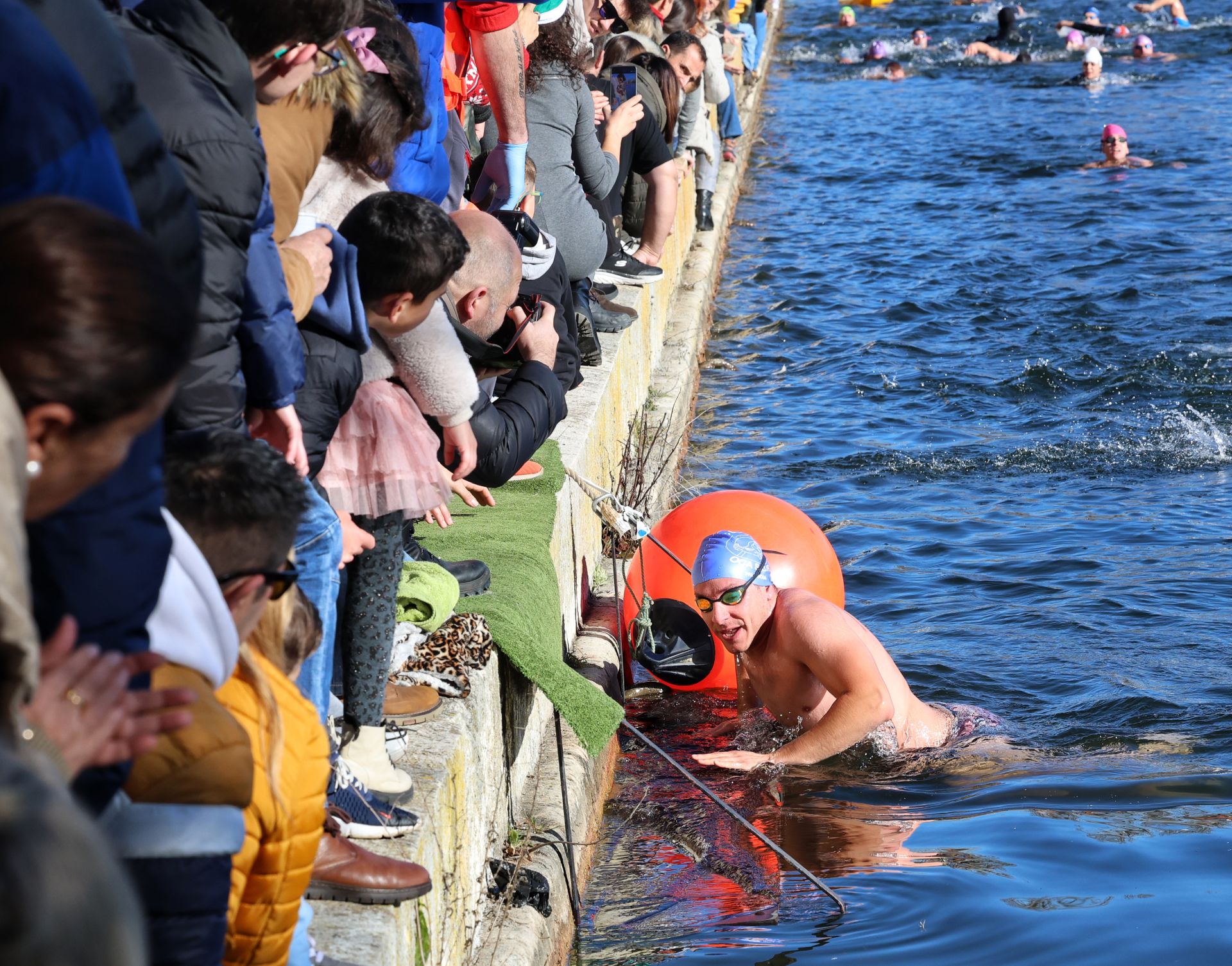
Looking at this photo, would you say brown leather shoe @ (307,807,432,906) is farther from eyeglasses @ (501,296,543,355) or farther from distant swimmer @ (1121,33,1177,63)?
distant swimmer @ (1121,33,1177,63)

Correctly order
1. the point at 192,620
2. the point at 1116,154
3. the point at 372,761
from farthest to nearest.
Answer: the point at 1116,154, the point at 372,761, the point at 192,620

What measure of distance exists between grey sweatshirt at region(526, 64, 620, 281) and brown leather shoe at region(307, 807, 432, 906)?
4.21 metres

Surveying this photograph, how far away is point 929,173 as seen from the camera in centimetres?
2223

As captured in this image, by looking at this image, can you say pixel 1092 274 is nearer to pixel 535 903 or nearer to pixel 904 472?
pixel 904 472

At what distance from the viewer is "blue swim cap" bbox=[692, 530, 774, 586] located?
6059mm

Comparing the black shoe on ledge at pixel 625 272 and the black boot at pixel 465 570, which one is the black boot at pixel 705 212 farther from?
the black boot at pixel 465 570

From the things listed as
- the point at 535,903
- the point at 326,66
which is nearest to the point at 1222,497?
the point at 535,903

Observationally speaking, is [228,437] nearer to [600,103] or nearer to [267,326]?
[267,326]

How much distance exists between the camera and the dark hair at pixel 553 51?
6.93 meters

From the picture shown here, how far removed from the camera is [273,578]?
2426 millimetres

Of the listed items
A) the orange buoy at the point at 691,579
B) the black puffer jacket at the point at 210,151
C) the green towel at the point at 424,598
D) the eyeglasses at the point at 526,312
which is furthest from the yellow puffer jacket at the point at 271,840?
the orange buoy at the point at 691,579

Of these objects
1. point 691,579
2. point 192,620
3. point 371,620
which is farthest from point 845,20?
point 192,620

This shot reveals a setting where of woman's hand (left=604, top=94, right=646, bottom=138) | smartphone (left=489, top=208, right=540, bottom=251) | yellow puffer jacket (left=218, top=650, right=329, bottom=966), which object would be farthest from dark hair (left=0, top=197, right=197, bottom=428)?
woman's hand (left=604, top=94, right=646, bottom=138)

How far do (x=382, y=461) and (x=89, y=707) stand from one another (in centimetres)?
205
